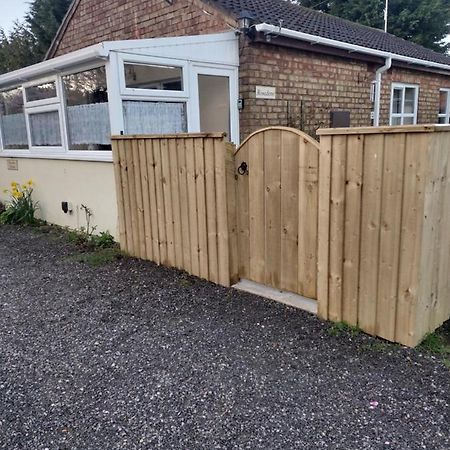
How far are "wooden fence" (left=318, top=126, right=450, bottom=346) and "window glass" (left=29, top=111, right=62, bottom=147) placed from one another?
5140 mm

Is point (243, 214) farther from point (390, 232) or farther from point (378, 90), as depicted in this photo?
point (378, 90)

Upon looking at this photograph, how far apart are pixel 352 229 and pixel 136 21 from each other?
8.26m

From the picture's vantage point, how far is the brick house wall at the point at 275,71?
7.23m

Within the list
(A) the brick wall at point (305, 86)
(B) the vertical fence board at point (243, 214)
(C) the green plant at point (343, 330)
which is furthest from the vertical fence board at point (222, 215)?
(A) the brick wall at point (305, 86)

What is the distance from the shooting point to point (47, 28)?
22484 millimetres

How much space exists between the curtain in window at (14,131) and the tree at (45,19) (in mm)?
15352

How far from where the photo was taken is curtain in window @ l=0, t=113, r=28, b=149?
8094mm

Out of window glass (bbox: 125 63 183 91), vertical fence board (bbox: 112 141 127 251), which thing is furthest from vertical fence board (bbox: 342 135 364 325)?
window glass (bbox: 125 63 183 91)

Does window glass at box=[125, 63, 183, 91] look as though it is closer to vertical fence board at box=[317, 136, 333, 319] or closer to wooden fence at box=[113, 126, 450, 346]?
wooden fence at box=[113, 126, 450, 346]

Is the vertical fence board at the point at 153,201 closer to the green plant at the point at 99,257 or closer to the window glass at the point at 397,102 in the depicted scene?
the green plant at the point at 99,257

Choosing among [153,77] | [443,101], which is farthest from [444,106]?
[153,77]

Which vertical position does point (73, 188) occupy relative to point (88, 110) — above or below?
below

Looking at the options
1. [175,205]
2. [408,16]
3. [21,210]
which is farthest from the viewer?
[408,16]

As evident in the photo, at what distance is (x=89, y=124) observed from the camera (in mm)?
6035
